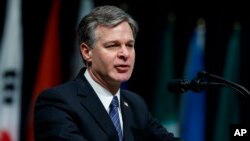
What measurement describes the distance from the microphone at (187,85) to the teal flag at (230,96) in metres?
2.20

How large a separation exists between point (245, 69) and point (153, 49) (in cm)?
74

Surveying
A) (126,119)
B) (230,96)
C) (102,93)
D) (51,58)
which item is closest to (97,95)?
(102,93)

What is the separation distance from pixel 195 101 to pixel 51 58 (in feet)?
3.77

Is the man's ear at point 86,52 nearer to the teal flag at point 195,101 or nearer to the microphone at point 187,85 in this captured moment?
the microphone at point 187,85

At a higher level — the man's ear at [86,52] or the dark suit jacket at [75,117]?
the man's ear at [86,52]

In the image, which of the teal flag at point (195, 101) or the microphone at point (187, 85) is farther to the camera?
the teal flag at point (195, 101)

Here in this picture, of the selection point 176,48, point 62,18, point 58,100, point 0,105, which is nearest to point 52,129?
point 58,100

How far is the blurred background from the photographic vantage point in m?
3.56

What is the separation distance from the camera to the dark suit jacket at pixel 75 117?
1.80 m

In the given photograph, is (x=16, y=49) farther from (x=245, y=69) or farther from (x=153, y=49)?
(x=245, y=69)

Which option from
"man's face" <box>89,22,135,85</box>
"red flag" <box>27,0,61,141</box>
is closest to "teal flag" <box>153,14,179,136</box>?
"red flag" <box>27,0,61,141</box>

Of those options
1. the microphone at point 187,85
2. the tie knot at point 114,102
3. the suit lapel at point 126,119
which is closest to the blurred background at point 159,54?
the suit lapel at point 126,119

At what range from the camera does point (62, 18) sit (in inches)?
146

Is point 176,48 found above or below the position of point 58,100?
above
